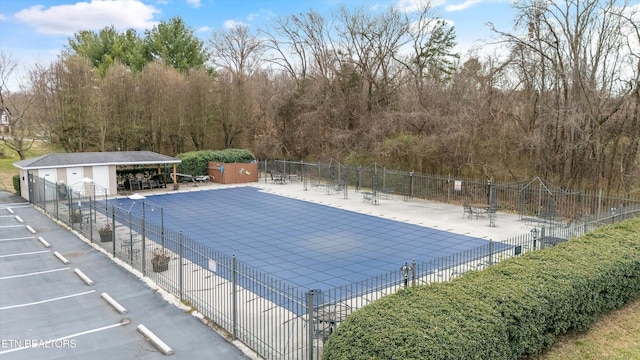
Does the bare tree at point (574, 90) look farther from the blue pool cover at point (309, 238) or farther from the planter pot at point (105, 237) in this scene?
the planter pot at point (105, 237)

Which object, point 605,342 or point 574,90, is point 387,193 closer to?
point 574,90

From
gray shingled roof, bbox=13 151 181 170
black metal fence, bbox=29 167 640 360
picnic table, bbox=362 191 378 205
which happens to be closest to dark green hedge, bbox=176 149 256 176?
gray shingled roof, bbox=13 151 181 170

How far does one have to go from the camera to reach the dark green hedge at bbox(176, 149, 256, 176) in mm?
30797

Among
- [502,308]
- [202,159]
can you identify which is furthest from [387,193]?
[502,308]

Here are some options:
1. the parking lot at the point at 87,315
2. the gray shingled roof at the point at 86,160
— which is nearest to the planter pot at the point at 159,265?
the parking lot at the point at 87,315

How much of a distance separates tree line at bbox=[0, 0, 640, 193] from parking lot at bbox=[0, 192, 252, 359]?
16.8 meters

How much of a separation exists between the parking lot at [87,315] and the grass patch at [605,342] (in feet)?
18.0

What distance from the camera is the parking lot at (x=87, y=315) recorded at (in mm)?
7578

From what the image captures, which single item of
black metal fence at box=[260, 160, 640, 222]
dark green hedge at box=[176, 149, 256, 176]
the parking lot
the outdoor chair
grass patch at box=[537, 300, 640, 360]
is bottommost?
the parking lot

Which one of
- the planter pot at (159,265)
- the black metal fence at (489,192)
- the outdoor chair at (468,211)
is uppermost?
the black metal fence at (489,192)

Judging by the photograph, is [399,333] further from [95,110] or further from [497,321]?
[95,110]

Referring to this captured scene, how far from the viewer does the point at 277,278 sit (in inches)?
450

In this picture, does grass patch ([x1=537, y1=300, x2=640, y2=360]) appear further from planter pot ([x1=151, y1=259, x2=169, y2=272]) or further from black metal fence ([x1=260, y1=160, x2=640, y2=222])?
planter pot ([x1=151, y1=259, x2=169, y2=272])

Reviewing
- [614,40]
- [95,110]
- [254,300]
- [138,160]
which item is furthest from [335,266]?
[95,110]
